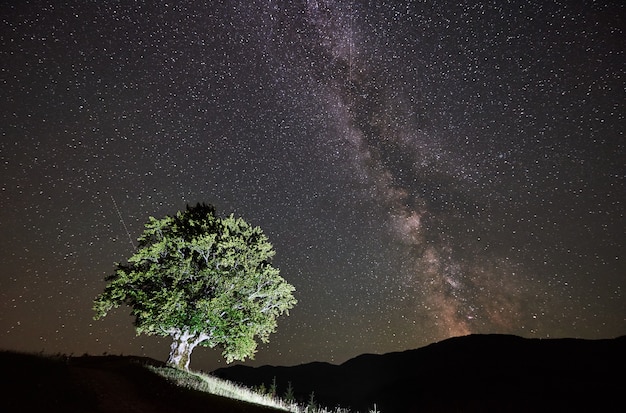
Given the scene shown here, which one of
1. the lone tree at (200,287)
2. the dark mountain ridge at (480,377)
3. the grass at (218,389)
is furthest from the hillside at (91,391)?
the dark mountain ridge at (480,377)

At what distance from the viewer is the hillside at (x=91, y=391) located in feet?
31.3

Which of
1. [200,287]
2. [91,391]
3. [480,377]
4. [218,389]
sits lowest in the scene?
[91,391]

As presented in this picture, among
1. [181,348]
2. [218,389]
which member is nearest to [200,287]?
[181,348]

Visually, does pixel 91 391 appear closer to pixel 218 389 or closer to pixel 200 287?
pixel 218 389

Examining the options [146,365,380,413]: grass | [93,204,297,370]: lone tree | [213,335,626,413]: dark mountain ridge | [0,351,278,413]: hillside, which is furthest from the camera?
[213,335,626,413]: dark mountain ridge

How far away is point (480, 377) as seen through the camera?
101 metres

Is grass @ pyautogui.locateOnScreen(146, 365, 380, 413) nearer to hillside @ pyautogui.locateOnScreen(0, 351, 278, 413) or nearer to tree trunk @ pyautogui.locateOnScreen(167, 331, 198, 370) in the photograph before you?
hillside @ pyautogui.locateOnScreen(0, 351, 278, 413)

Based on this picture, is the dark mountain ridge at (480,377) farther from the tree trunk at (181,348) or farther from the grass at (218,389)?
the grass at (218,389)

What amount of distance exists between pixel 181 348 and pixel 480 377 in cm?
10633

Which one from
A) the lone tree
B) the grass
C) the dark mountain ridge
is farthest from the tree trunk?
the dark mountain ridge

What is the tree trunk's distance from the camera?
21117mm

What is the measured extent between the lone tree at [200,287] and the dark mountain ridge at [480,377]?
64.9 ft

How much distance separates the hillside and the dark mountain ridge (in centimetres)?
2676

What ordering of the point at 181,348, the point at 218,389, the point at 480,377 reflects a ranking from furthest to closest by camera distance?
the point at 480,377 < the point at 181,348 < the point at 218,389
